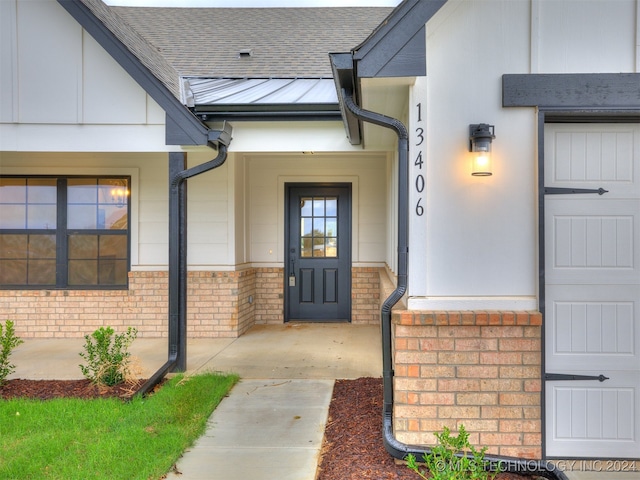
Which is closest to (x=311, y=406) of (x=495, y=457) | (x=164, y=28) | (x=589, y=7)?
(x=495, y=457)

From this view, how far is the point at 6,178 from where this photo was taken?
7.02m

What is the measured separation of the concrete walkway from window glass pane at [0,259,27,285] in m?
0.98

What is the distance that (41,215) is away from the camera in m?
7.02

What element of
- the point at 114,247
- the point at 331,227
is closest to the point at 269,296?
the point at 331,227

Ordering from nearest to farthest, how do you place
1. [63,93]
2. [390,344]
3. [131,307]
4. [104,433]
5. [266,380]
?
[390,344]
[104,433]
[266,380]
[63,93]
[131,307]

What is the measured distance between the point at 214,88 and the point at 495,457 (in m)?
5.30

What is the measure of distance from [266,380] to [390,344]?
2149 mm

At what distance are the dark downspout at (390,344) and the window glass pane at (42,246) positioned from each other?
5980 millimetres

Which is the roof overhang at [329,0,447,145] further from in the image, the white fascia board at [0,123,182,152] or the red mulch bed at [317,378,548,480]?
the white fascia board at [0,123,182,152]

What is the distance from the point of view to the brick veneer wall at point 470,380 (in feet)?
9.71

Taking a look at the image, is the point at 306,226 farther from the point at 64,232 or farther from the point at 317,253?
the point at 64,232

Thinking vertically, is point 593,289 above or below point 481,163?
below

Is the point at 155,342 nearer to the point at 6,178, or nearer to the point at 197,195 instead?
the point at 197,195

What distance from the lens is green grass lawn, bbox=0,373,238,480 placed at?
9.65ft
